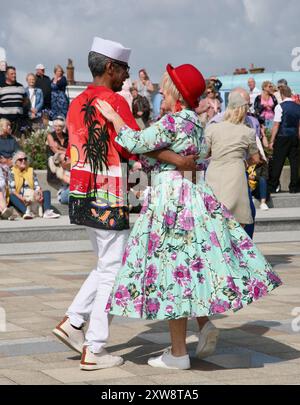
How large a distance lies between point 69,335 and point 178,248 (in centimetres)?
93

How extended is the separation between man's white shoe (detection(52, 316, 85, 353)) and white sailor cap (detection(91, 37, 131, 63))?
1.61 meters

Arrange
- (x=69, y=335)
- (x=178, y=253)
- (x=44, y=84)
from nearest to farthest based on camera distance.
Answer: (x=178, y=253), (x=69, y=335), (x=44, y=84)

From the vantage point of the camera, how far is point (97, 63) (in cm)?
630

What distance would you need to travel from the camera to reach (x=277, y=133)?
18875 millimetres

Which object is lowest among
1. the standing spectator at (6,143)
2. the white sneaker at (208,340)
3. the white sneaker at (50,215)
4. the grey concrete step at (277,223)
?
the grey concrete step at (277,223)

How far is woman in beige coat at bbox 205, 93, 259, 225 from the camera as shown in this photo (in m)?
9.71

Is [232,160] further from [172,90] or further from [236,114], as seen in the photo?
[172,90]

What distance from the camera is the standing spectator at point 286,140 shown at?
18594 mm

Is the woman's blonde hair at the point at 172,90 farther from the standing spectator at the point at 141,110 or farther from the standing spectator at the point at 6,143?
the standing spectator at the point at 141,110

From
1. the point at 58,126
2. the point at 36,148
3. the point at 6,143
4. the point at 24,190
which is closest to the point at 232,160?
the point at 24,190

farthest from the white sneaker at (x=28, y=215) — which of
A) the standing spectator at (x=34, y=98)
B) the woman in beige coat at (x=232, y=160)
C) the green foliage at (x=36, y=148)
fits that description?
the woman in beige coat at (x=232, y=160)

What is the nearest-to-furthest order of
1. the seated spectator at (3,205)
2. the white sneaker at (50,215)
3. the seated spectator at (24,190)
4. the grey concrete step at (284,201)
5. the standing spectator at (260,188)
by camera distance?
1. the seated spectator at (3,205)
2. the seated spectator at (24,190)
3. the white sneaker at (50,215)
4. the standing spectator at (260,188)
5. the grey concrete step at (284,201)

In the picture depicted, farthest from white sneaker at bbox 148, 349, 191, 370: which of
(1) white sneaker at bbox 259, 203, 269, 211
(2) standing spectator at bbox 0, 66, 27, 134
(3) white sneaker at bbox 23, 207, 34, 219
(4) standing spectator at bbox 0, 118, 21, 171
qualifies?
(2) standing spectator at bbox 0, 66, 27, 134

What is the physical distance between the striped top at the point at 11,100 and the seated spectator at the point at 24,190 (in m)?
2.99
